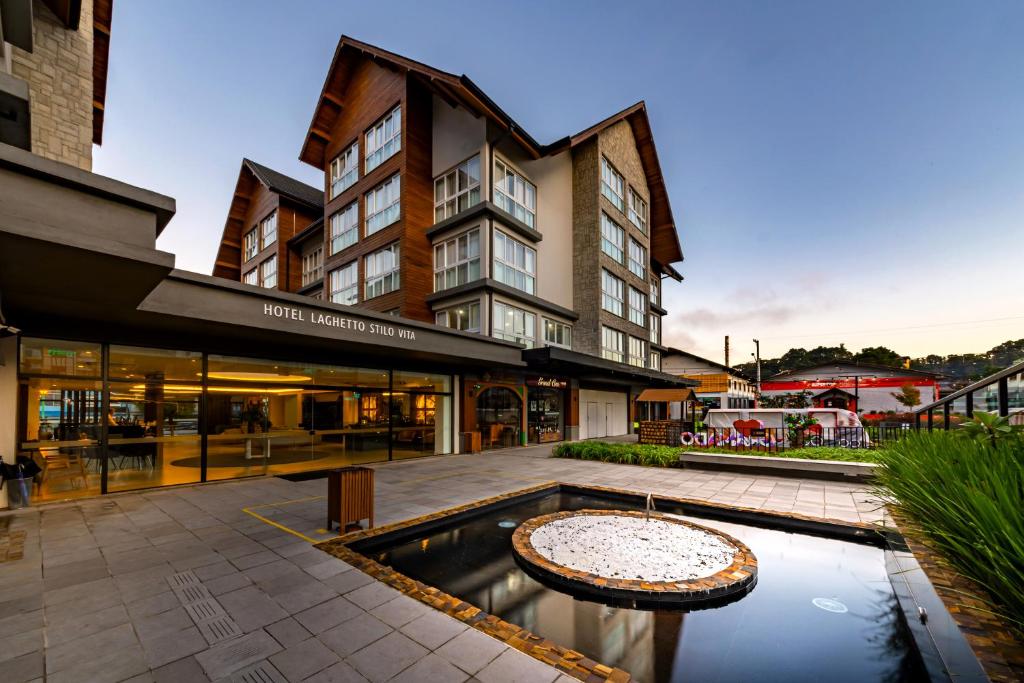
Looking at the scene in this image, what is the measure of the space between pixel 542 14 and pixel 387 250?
557 inches

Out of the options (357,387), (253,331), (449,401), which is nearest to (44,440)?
(253,331)

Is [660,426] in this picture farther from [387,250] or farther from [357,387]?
[387,250]

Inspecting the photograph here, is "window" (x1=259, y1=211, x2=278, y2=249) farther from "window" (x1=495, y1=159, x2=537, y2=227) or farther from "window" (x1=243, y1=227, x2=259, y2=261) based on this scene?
"window" (x1=495, y1=159, x2=537, y2=227)

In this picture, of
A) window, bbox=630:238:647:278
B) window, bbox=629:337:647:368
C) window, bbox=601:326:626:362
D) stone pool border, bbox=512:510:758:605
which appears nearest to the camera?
stone pool border, bbox=512:510:758:605

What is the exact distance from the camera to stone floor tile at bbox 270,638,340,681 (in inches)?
122

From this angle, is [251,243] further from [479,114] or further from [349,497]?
[349,497]

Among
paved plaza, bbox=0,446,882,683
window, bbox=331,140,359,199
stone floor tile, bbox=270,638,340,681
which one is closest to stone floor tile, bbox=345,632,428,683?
paved plaza, bbox=0,446,882,683

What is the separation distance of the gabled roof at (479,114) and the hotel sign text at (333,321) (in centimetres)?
1164

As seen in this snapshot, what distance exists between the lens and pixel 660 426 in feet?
60.1

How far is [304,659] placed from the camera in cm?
325

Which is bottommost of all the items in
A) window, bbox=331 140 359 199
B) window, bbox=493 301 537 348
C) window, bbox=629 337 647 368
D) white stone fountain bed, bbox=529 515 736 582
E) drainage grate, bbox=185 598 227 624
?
white stone fountain bed, bbox=529 515 736 582

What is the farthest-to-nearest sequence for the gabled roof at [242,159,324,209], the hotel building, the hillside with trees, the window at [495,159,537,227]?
the hillside with trees
the gabled roof at [242,159,324,209]
the window at [495,159,537,227]
the hotel building

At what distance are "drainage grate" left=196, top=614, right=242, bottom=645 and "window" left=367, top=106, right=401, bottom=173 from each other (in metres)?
21.4

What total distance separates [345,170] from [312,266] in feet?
27.5
